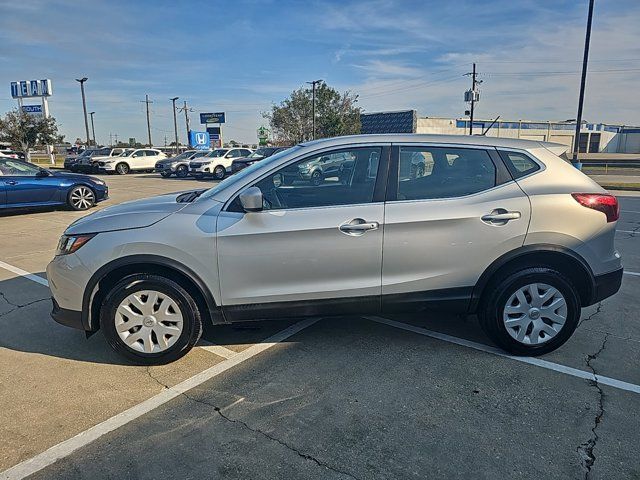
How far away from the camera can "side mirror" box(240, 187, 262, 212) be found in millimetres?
3277

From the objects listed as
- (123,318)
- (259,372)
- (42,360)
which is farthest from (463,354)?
(42,360)

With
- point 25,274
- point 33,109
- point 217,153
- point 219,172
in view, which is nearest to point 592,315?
point 25,274

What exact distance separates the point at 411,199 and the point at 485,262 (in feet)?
2.50

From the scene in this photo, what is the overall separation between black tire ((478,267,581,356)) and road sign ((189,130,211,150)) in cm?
4658

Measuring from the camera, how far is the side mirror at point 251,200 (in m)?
3.28

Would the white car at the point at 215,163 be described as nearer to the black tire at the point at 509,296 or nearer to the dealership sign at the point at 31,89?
the black tire at the point at 509,296

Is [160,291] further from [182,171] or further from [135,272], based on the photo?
[182,171]

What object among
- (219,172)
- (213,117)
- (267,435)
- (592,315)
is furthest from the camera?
(213,117)

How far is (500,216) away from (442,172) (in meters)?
0.56

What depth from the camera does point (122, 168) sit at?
1155 inches

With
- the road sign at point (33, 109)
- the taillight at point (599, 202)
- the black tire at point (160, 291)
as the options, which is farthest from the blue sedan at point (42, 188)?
the road sign at point (33, 109)

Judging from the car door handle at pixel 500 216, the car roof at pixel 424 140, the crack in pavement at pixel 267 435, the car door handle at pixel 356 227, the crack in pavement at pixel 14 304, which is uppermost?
the car roof at pixel 424 140

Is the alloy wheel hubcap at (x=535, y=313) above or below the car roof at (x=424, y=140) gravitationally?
below

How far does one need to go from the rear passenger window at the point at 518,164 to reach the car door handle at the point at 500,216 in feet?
1.08
